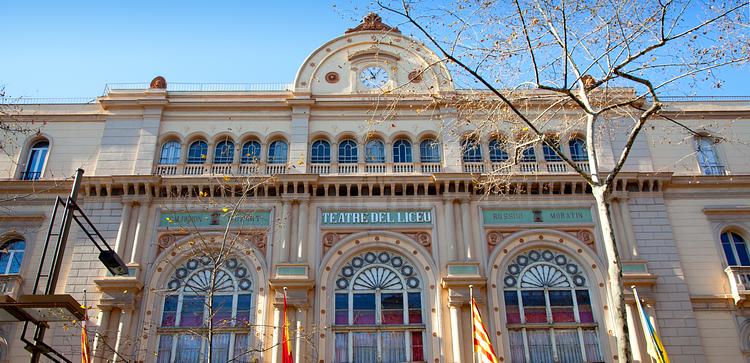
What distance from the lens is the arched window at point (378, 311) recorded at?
22.0 m

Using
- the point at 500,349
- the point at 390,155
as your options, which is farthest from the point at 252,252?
the point at 500,349

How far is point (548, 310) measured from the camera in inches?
896

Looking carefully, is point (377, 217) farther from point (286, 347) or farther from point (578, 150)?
point (578, 150)

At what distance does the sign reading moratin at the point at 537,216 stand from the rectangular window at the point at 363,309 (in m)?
5.26

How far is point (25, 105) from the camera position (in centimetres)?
2734

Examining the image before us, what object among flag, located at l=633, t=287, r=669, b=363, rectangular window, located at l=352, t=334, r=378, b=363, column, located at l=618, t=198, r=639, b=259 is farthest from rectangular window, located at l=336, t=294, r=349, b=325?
column, located at l=618, t=198, r=639, b=259

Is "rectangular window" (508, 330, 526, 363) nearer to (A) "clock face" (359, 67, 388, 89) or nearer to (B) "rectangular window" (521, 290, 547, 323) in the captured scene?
(B) "rectangular window" (521, 290, 547, 323)

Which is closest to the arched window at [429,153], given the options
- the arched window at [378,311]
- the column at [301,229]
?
the arched window at [378,311]

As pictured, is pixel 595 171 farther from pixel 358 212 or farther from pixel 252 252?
pixel 252 252

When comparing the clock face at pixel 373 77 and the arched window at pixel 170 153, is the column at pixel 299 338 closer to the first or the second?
the arched window at pixel 170 153

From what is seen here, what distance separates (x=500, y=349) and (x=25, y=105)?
2173cm

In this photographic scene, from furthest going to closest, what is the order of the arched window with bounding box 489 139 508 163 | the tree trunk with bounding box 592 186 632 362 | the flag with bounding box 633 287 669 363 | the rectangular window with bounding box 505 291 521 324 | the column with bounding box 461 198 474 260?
the arched window with bounding box 489 139 508 163 → the column with bounding box 461 198 474 260 → the rectangular window with bounding box 505 291 521 324 → the flag with bounding box 633 287 669 363 → the tree trunk with bounding box 592 186 632 362

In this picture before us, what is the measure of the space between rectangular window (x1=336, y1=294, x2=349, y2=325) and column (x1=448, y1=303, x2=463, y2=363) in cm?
362

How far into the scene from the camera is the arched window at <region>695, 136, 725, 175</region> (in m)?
26.1
